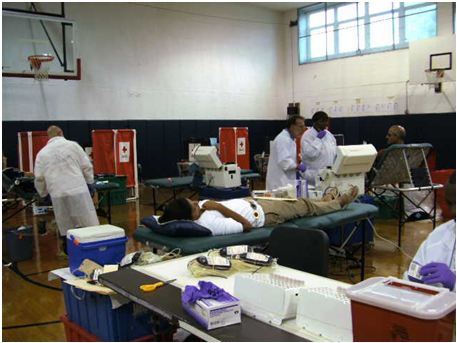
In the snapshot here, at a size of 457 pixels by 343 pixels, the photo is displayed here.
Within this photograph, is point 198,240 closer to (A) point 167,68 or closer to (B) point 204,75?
(A) point 167,68

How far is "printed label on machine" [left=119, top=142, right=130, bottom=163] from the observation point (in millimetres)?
8133

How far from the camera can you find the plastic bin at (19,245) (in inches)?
179

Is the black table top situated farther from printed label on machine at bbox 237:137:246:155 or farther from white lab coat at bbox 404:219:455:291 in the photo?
printed label on machine at bbox 237:137:246:155

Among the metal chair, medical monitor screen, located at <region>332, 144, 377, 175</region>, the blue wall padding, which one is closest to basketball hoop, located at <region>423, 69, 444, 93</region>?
the blue wall padding

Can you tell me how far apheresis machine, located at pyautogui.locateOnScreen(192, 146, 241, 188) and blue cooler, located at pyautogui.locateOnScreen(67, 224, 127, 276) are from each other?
2.20 metres

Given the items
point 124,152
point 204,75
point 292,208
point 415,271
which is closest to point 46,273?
point 292,208

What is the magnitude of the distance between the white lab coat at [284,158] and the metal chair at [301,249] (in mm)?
2133

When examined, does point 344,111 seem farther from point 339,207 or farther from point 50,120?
point 339,207

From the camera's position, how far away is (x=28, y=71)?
7746 mm

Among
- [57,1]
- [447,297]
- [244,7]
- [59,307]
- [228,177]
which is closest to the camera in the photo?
[447,297]

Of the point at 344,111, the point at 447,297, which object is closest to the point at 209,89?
the point at 344,111

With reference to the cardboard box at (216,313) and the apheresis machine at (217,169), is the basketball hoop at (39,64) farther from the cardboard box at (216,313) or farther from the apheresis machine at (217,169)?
the cardboard box at (216,313)

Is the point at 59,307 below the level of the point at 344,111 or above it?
below

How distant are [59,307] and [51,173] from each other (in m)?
1.43
